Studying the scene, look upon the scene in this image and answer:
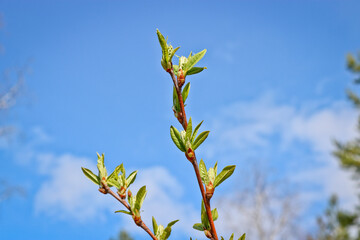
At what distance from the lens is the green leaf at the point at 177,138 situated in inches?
28.3

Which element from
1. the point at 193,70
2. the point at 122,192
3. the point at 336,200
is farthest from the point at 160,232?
the point at 336,200

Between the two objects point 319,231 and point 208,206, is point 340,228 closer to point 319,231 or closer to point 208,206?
point 319,231

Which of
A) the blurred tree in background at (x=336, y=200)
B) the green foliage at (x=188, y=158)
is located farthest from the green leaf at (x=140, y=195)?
the blurred tree in background at (x=336, y=200)

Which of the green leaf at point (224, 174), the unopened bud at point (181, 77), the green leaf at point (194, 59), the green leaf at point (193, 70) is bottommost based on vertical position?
the green leaf at point (224, 174)

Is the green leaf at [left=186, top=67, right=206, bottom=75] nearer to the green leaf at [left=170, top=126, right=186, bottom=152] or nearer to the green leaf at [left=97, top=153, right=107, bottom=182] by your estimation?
the green leaf at [left=170, top=126, right=186, bottom=152]

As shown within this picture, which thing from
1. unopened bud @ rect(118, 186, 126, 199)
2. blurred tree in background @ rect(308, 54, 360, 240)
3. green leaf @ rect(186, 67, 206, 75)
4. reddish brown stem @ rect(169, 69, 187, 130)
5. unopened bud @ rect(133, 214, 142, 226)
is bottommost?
unopened bud @ rect(133, 214, 142, 226)

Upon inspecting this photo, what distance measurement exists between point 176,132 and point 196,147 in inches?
1.9

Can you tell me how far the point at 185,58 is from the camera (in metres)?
0.79

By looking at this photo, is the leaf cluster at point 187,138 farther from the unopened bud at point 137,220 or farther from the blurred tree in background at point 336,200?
the blurred tree in background at point 336,200

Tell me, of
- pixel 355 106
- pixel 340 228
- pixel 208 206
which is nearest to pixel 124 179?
pixel 208 206

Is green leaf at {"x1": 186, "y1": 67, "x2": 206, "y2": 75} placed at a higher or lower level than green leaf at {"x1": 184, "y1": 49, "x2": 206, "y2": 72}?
lower

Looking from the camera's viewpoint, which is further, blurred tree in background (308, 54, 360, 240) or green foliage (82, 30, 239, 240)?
blurred tree in background (308, 54, 360, 240)

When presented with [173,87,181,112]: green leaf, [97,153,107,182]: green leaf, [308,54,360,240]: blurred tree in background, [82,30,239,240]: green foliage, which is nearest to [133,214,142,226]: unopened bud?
[82,30,239,240]: green foliage

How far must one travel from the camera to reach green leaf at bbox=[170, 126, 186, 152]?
0.72m
